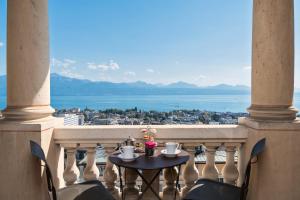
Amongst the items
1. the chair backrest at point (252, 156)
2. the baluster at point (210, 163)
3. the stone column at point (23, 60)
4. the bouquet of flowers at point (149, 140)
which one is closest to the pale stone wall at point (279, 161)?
the chair backrest at point (252, 156)

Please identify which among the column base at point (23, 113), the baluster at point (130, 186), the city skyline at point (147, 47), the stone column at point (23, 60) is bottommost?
the baluster at point (130, 186)

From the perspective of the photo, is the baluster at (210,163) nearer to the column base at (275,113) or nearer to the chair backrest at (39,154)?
the column base at (275,113)

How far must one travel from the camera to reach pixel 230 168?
11.4 feet

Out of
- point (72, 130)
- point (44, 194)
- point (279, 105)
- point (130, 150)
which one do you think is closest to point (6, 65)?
point (72, 130)

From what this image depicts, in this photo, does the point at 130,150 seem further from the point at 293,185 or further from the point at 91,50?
the point at 91,50

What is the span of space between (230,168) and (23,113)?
9.04ft

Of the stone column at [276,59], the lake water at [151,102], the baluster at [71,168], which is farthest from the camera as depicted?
the lake water at [151,102]

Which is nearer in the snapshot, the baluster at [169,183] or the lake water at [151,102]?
the baluster at [169,183]

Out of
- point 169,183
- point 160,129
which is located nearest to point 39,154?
point 160,129

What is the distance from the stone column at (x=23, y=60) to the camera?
321 centimetres

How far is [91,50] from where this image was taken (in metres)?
34.3

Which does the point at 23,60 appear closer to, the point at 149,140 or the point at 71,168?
the point at 71,168

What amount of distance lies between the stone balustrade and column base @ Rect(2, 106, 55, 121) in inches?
13.1

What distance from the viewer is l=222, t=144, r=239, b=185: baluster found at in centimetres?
344
